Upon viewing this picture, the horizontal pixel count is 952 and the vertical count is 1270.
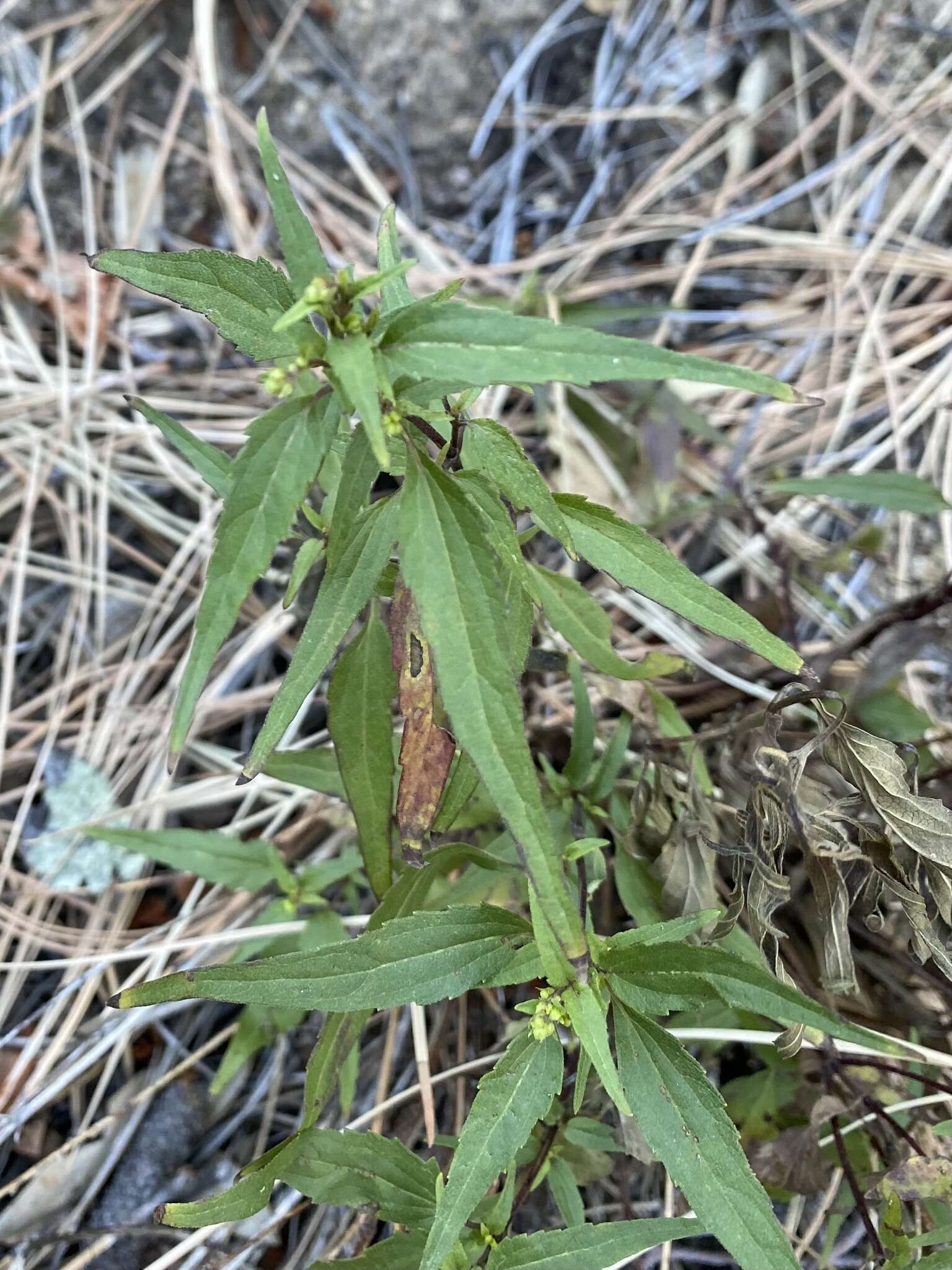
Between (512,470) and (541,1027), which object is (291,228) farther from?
(541,1027)

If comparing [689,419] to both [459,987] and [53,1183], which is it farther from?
[53,1183]

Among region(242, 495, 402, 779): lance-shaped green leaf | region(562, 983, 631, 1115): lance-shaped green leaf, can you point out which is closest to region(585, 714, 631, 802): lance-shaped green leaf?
region(562, 983, 631, 1115): lance-shaped green leaf

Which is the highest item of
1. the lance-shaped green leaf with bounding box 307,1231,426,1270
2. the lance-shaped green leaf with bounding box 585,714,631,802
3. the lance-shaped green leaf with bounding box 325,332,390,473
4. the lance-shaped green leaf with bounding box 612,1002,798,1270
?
the lance-shaped green leaf with bounding box 325,332,390,473

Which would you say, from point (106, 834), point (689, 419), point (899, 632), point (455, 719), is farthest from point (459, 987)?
point (689, 419)

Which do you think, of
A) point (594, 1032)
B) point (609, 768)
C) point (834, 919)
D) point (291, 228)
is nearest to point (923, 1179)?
point (834, 919)

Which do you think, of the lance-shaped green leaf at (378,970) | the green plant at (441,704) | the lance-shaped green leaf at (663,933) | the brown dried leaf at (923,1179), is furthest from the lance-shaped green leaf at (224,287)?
the brown dried leaf at (923,1179)

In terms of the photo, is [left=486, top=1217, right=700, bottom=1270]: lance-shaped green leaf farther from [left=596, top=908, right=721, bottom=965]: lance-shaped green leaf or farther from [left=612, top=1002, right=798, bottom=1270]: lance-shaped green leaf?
[left=596, top=908, right=721, bottom=965]: lance-shaped green leaf
